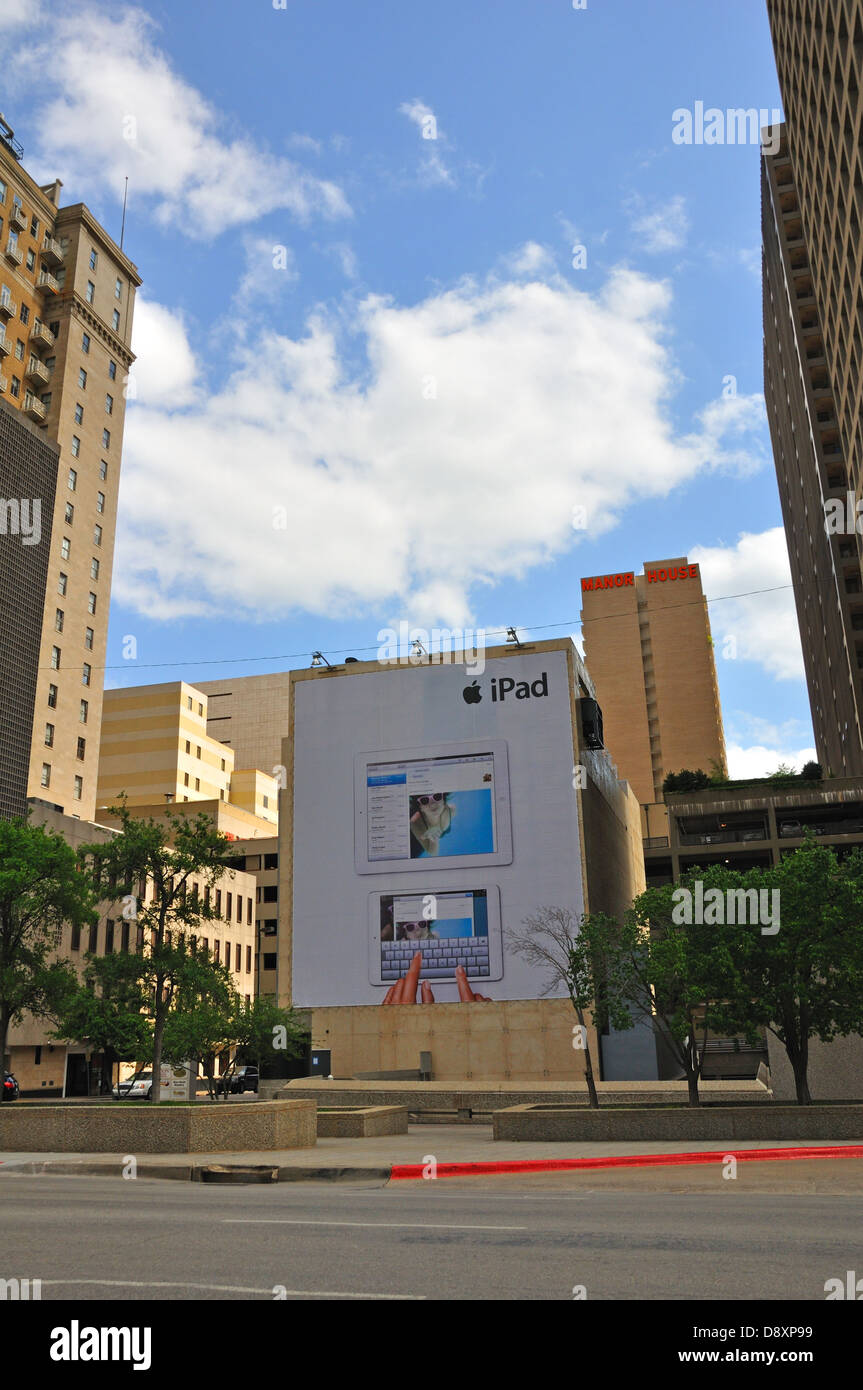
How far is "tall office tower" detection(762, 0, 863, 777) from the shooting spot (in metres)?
51.2

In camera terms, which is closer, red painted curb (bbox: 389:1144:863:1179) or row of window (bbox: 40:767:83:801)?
red painted curb (bbox: 389:1144:863:1179)

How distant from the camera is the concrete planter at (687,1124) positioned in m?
22.7

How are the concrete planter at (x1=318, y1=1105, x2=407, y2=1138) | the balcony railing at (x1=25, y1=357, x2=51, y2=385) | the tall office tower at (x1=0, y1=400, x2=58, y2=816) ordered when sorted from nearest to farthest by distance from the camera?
the concrete planter at (x1=318, y1=1105, x2=407, y2=1138) < the tall office tower at (x1=0, y1=400, x2=58, y2=816) < the balcony railing at (x1=25, y1=357, x2=51, y2=385)

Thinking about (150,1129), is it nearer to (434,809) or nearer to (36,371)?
(434,809)

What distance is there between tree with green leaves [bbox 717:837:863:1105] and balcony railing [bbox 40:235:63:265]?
76.8m

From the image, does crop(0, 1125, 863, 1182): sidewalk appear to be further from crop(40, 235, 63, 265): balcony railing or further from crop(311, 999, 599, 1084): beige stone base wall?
crop(40, 235, 63, 265): balcony railing

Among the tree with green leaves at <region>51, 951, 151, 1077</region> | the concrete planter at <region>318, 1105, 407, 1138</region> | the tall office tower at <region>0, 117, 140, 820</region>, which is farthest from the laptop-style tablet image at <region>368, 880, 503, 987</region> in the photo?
the tall office tower at <region>0, 117, 140, 820</region>

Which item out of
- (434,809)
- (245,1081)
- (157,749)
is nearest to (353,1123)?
(434,809)

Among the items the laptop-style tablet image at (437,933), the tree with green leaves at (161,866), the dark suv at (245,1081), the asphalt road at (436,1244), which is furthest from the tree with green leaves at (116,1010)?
the dark suv at (245,1081)

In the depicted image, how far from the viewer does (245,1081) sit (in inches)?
2704

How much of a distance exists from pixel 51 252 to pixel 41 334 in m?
7.60

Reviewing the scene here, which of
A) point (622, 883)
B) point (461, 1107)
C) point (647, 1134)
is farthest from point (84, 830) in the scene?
point (647, 1134)

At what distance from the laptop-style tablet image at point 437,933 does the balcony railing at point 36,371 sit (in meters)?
48.7
